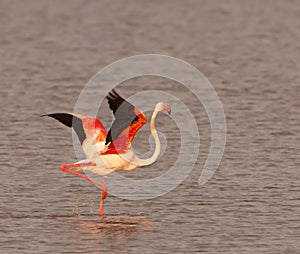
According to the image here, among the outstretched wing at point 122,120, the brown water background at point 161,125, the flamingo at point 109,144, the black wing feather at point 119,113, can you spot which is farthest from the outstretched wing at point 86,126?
the brown water background at point 161,125

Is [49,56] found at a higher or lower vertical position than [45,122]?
higher

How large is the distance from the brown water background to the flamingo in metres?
0.63

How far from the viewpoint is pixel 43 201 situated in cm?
1833

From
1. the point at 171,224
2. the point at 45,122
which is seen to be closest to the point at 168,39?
the point at 45,122

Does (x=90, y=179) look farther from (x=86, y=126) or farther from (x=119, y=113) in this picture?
(x=119, y=113)

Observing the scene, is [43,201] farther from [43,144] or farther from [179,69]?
[179,69]

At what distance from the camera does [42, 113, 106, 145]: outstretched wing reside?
60.4 ft

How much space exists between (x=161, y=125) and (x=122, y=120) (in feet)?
22.6

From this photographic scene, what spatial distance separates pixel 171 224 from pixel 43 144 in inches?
238

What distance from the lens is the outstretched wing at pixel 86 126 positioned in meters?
18.4

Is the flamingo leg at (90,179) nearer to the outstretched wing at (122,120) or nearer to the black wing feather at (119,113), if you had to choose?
the outstretched wing at (122,120)

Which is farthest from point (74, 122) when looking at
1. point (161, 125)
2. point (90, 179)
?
point (161, 125)

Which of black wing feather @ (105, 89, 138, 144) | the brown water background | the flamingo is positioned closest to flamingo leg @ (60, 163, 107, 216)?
the flamingo

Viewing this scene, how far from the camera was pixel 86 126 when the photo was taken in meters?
18.5
